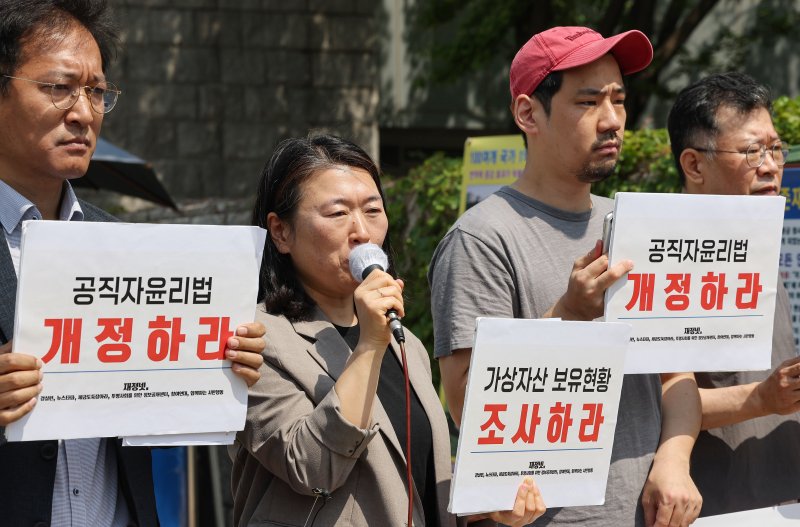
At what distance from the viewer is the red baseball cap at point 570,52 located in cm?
324

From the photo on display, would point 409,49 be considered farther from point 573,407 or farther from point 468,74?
point 573,407

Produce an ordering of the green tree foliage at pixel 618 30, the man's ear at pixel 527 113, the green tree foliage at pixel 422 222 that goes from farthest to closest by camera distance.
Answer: the green tree foliage at pixel 618 30 < the green tree foliage at pixel 422 222 < the man's ear at pixel 527 113

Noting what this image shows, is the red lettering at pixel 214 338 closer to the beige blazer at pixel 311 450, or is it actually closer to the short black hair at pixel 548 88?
the beige blazer at pixel 311 450

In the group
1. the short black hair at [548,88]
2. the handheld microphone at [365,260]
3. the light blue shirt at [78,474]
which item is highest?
the short black hair at [548,88]

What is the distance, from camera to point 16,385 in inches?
90.1

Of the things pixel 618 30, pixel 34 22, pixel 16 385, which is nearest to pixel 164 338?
pixel 16 385

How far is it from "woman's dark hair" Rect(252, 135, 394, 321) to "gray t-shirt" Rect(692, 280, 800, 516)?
122 centimetres

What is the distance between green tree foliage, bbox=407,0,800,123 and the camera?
12188 mm

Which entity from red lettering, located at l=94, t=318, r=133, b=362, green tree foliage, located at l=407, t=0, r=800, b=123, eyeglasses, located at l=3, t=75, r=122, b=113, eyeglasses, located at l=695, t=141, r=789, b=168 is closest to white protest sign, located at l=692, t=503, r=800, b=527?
eyeglasses, located at l=695, t=141, r=789, b=168

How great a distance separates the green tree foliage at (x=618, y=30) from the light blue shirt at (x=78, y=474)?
9.97m

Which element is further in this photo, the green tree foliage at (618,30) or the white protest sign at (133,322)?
the green tree foliage at (618,30)

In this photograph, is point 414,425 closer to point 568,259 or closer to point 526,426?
point 526,426

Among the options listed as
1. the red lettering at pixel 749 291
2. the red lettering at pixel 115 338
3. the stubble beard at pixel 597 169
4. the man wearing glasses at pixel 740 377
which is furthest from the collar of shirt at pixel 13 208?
the man wearing glasses at pixel 740 377

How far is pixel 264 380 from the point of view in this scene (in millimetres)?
2730
